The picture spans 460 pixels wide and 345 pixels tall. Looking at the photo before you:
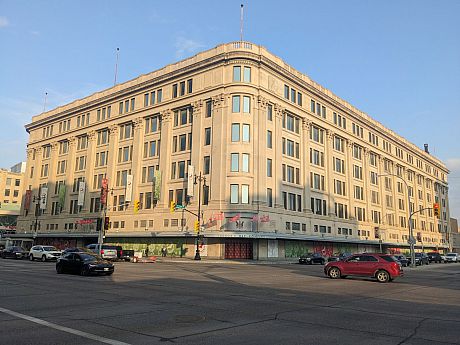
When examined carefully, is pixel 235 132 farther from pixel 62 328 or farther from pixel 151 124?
pixel 62 328

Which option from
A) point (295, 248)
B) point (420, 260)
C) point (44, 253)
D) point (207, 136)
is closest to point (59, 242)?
point (44, 253)

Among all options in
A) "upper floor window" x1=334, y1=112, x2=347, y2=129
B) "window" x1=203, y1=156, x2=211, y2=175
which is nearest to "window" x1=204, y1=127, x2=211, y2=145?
"window" x1=203, y1=156, x2=211, y2=175

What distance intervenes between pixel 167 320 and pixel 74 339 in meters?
2.49

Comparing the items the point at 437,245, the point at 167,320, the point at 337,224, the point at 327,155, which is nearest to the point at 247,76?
the point at 327,155

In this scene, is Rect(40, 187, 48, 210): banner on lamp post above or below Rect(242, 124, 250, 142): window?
below

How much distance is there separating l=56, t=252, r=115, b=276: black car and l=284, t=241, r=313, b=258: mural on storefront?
3731 centimetres

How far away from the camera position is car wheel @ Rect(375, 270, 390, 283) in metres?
23.2

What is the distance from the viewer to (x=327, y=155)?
69.9 m

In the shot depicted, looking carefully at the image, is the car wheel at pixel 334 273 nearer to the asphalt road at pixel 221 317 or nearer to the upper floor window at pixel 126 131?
the asphalt road at pixel 221 317

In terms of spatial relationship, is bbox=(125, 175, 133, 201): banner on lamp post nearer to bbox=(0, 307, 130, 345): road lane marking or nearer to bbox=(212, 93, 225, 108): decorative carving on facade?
bbox=(212, 93, 225, 108): decorative carving on facade

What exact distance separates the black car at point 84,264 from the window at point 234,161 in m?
30.4

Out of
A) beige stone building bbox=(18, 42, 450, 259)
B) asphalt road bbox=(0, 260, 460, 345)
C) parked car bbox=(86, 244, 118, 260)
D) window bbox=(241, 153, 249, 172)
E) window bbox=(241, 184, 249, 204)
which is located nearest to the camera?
asphalt road bbox=(0, 260, 460, 345)

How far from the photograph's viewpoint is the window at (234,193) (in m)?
51.8

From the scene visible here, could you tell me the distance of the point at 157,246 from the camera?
57.8m
